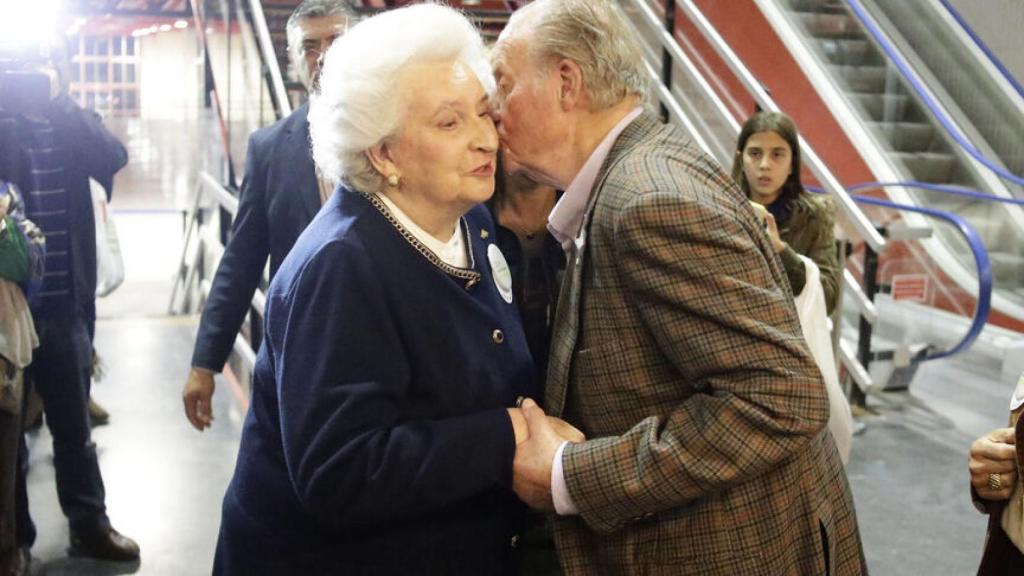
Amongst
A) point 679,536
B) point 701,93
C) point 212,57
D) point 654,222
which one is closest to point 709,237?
point 654,222

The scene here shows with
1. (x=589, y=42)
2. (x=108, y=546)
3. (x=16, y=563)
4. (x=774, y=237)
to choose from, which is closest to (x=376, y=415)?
(x=589, y=42)

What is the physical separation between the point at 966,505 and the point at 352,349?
341 centimetres

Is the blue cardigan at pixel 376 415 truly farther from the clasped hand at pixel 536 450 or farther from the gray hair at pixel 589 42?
the gray hair at pixel 589 42

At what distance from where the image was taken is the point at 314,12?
2.88 metres

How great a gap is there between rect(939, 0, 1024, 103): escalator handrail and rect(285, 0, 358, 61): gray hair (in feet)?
17.5

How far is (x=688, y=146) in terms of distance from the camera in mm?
1589

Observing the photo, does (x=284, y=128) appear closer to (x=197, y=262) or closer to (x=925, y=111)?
(x=925, y=111)

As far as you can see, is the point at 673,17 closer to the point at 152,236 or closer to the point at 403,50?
the point at 403,50

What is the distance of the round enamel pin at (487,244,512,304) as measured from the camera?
5.65 ft

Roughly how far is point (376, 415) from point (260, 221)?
4.78ft

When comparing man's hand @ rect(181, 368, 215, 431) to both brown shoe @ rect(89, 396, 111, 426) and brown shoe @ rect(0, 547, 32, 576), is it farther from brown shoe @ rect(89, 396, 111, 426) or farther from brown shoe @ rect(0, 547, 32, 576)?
brown shoe @ rect(89, 396, 111, 426)

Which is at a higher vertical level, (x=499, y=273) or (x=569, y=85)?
(x=569, y=85)

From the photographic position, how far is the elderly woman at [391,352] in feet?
4.72

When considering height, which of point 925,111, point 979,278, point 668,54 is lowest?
point 979,278
